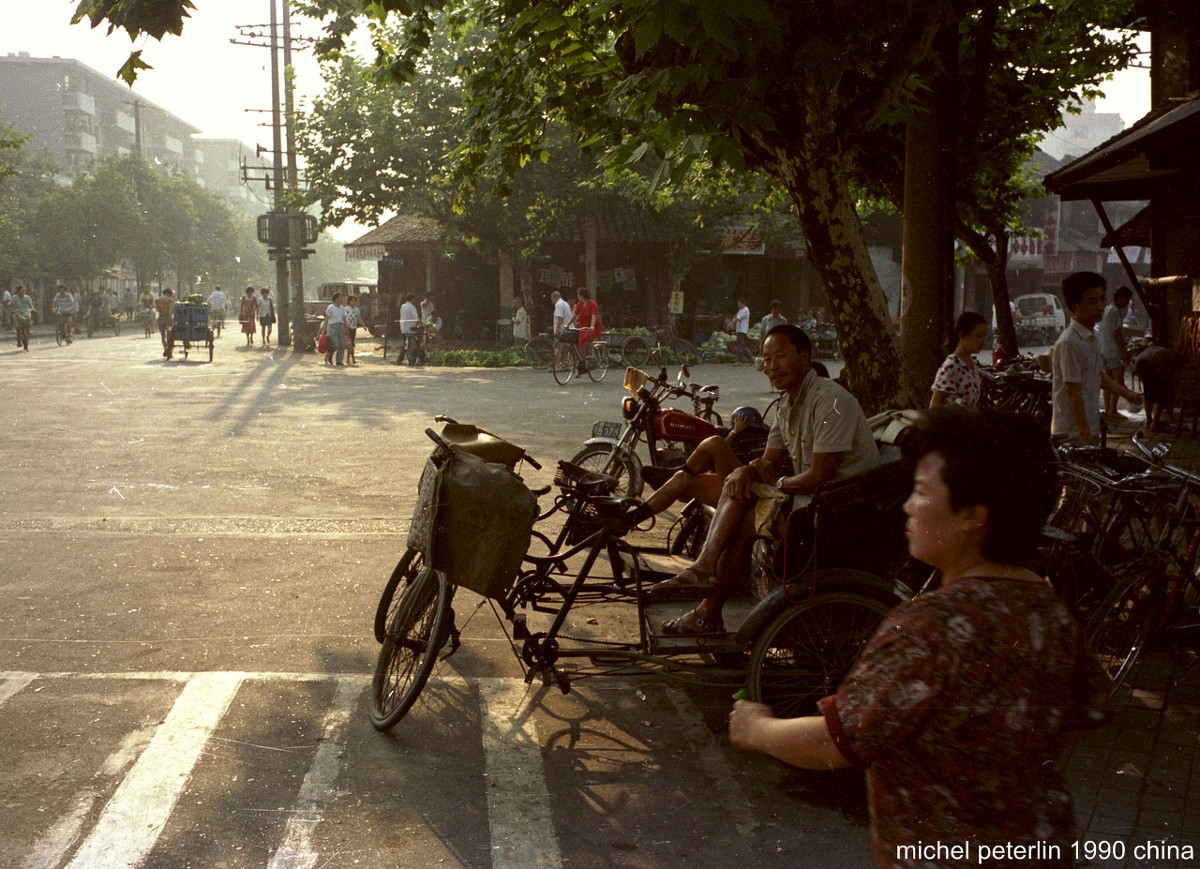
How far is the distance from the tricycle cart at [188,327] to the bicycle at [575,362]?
9.90m

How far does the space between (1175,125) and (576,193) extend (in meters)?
23.3

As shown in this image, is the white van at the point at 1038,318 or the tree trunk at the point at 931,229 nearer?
the tree trunk at the point at 931,229

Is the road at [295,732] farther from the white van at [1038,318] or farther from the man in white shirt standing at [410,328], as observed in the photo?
the white van at [1038,318]

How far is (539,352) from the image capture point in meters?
28.2

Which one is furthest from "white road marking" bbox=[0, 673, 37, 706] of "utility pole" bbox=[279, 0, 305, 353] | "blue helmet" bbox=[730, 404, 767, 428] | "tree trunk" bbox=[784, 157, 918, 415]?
"utility pole" bbox=[279, 0, 305, 353]

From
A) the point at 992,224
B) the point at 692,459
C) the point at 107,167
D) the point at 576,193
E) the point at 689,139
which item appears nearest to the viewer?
the point at 689,139

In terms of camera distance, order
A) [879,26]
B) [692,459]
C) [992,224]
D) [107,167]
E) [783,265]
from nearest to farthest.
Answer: [692,459], [879,26], [992,224], [783,265], [107,167]

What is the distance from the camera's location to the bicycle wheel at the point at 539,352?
2784cm

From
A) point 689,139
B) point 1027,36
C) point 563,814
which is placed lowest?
point 563,814

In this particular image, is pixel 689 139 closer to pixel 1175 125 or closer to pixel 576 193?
pixel 1175 125

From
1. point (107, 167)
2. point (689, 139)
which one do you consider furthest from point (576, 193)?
point (107, 167)

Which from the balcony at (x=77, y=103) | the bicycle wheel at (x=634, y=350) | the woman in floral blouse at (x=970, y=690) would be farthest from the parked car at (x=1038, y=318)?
the balcony at (x=77, y=103)

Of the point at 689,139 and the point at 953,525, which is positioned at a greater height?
the point at 689,139

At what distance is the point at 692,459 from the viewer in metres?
6.88
